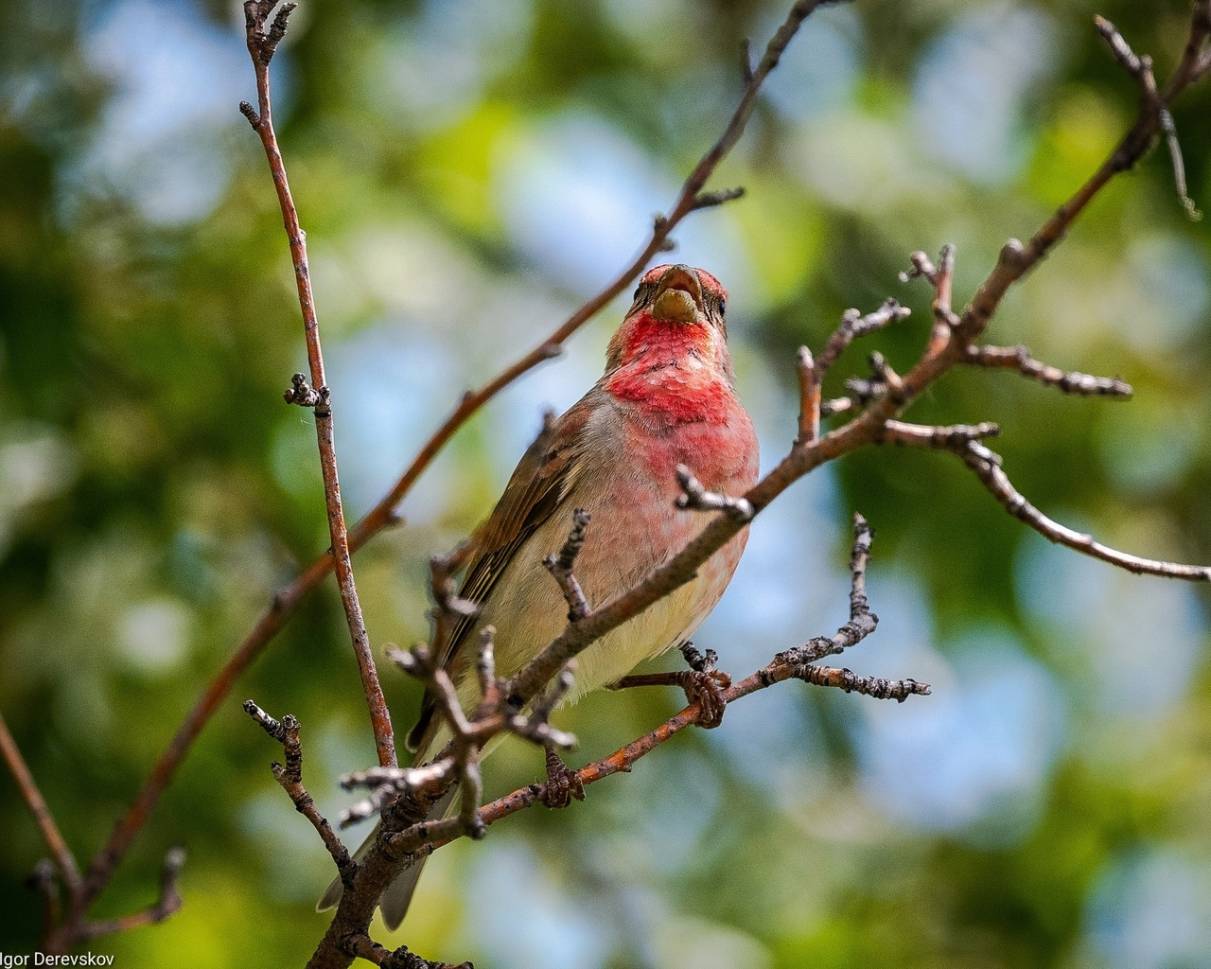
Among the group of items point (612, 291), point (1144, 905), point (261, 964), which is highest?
point (1144, 905)

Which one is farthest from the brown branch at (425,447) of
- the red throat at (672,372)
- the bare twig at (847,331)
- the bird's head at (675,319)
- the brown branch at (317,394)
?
the bird's head at (675,319)

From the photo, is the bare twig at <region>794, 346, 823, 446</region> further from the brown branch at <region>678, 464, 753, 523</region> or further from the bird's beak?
the bird's beak

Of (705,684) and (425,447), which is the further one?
(705,684)

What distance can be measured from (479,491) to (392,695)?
88 centimetres

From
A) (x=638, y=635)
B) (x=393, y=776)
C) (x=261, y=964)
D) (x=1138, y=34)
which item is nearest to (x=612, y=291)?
(x=393, y=776)

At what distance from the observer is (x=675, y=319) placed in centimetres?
522

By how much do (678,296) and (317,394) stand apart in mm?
2657

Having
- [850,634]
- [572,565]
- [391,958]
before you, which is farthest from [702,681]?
[572,565]

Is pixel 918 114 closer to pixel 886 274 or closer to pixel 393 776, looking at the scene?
pixel 886 274

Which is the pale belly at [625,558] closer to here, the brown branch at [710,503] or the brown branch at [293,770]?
the brown branch at [293,770]

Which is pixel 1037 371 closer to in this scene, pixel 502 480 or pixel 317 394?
pixel 317 394

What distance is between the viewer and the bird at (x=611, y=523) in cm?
421

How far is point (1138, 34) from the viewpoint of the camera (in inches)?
257

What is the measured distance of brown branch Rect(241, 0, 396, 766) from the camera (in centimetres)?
274
